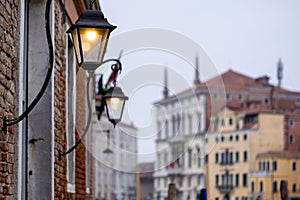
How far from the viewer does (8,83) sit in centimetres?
592

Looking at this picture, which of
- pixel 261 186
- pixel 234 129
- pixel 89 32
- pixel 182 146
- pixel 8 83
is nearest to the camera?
pixel 8 83

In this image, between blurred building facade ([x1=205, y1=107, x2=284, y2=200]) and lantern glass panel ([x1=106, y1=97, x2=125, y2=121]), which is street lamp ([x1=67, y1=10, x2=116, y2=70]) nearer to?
lantern glass panel ([x1=106, y1=97, x2=125, y2=121])

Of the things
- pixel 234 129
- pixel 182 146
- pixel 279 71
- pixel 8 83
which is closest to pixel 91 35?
pixel 8 83

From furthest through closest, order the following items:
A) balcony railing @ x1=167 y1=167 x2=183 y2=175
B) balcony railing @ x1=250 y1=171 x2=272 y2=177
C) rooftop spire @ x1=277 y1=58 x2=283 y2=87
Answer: rooftop spire @ x1=277 y1=58 x2=283 y2=87 < balcony railing @ x1=167 y1=167 x2=183 y2=175 < balcony railing @ x1=250 y1=171 x2=272 y2=177

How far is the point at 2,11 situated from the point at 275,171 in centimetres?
8511

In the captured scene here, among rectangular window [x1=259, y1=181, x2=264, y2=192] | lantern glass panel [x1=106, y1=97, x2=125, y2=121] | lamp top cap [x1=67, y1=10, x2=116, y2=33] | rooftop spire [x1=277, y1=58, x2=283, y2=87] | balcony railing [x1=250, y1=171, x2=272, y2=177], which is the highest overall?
rooftop spire [x1=277, y1=58, x2=283, y2=87]

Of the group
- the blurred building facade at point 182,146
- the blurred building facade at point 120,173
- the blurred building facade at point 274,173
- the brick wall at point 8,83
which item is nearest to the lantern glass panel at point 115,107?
the brick wall at point 8,83

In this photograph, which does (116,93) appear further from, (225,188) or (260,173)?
(225,188)

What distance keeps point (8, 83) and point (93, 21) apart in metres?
1.12

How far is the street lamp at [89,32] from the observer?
22.1ft

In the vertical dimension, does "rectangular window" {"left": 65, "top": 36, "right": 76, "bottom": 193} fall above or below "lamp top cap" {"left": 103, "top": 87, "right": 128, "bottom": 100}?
below

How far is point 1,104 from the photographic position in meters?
5.63

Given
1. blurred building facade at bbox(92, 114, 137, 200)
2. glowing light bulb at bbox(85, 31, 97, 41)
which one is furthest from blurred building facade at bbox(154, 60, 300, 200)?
glowing light bulb at bbox(85, 31, 97, 41)

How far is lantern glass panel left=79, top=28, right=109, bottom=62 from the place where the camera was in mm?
6770
